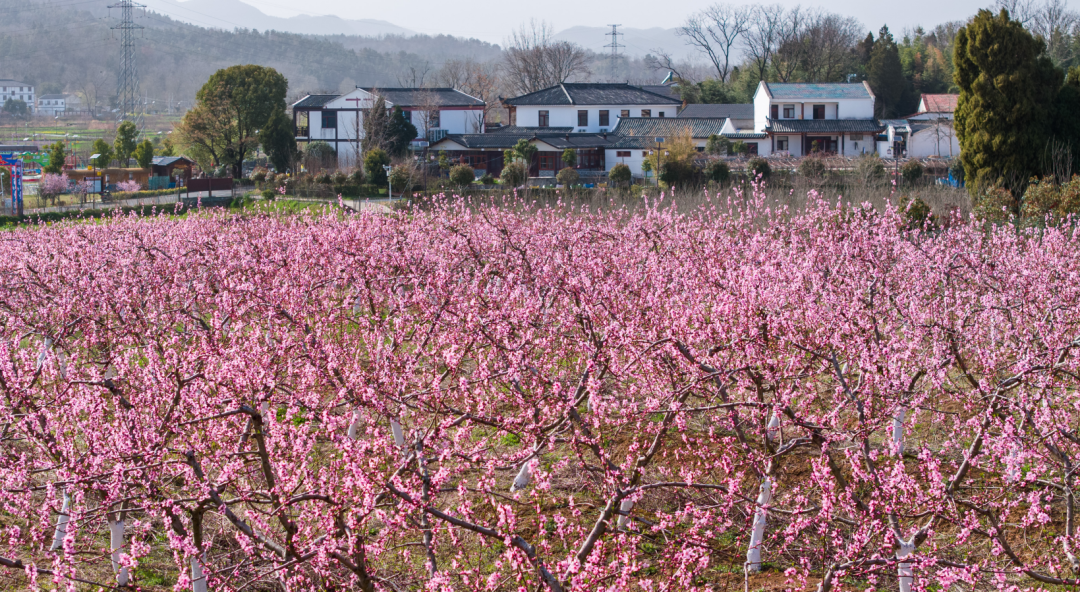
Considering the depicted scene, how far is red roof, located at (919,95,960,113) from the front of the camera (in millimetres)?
Answer: 54594

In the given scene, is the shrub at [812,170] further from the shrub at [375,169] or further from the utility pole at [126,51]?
the utility pole at [126,51]

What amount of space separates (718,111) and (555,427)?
52140 mm

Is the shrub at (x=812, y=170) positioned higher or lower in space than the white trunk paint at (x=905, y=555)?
higher

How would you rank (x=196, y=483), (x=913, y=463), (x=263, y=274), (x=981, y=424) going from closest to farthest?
(x=196, y=483)
(x=981, y=424)
(x=913, y=463)
(x=263, y=274)

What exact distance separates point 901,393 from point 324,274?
19.3 feet

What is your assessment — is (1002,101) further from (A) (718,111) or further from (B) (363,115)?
(A) (718,111)

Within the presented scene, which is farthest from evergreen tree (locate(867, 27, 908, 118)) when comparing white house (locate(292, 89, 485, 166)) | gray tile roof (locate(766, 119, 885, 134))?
white house (locate(292, 89, 485, 166))

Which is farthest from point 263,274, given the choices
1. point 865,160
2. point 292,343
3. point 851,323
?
point 865,160

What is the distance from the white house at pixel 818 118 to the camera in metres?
48.4

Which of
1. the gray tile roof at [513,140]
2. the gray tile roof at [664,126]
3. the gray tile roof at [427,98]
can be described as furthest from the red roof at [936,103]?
the gray tile roof at [427,98]

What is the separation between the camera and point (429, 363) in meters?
7.03

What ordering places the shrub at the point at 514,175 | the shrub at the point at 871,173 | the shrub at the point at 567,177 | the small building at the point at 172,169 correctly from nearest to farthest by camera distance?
the shrub at the point at 871,173 < the shrub at the point at 514,175 < the shrub at the point at 567,177 < the small building at the point at 172,169

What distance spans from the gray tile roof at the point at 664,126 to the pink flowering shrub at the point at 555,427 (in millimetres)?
36822

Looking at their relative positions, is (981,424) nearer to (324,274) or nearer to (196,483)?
(196,483)
